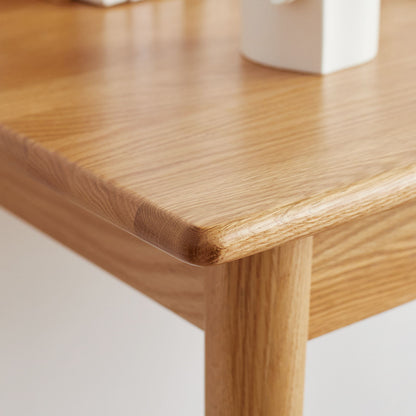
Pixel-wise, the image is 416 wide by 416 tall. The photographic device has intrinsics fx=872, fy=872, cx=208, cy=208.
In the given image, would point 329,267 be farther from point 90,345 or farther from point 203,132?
point 90,345

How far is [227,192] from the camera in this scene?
1.19 feet

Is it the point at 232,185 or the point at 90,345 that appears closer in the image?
the point at 232,185

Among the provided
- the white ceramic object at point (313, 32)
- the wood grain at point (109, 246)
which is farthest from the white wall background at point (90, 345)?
the white ceramic object at point (313, 32)

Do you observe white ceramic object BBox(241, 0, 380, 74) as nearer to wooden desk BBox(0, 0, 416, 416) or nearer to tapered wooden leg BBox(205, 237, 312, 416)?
wooden desk BBox(0, 0, 416, 416)

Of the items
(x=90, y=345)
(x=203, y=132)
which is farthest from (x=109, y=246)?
(x=90, y=345)

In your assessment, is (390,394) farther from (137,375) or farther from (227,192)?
(227,192)

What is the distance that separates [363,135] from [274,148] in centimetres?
5

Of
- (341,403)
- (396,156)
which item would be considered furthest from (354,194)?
(341,403)

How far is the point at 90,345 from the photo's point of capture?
1.03 m

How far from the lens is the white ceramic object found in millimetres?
522

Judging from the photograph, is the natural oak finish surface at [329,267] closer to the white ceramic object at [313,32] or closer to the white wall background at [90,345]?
the white ceramic object at [313,32]

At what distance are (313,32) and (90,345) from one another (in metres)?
0.61

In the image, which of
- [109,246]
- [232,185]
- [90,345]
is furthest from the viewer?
[90,345]

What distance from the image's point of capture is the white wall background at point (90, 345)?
984mm
